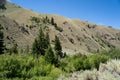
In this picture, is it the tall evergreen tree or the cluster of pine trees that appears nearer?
the cluster of pine trees

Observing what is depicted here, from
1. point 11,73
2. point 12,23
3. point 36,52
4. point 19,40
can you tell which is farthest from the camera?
point 12,23

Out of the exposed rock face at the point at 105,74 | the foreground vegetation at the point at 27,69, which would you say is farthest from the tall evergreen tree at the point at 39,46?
the exposed rock face at the point at 105,74

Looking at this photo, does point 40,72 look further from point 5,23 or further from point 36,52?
point 5,23

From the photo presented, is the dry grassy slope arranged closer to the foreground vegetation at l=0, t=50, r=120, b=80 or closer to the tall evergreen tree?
the tall evergreen tree

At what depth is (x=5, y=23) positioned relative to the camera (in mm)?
148125

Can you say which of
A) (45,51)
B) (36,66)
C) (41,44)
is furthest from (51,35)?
(36,66)

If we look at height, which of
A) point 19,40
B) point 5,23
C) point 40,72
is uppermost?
point 5,23

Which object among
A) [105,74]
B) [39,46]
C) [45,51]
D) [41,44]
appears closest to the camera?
[105,74]

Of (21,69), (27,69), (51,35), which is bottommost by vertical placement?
(27,69)

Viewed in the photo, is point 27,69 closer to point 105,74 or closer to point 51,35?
point 105,74

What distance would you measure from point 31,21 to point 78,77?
14846 cm

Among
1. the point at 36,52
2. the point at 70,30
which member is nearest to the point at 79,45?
the point at 70,30

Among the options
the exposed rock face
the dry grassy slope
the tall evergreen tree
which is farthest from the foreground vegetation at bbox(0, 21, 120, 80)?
the dry grassy slope

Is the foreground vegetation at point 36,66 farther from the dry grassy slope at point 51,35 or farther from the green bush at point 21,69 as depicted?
the dry grassy slope at point 51,35
